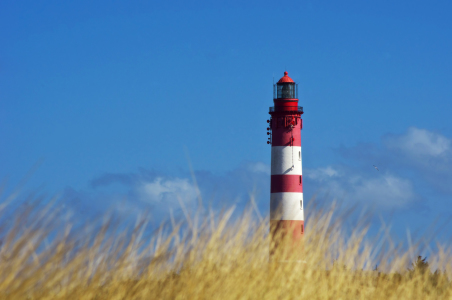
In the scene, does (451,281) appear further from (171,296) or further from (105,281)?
(105,281)

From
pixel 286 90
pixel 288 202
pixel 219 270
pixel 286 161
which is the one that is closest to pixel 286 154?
pixel 286 161

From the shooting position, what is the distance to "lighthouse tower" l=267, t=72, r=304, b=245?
2252 cm

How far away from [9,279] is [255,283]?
2259 mm

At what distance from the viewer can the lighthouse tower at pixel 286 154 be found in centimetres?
2252

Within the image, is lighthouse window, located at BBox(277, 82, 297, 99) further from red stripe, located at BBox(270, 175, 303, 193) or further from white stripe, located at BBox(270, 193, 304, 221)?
white stripe, located at BBox(270, 193, 304, 221)

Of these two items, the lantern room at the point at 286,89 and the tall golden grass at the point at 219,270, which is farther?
the lantern room at the point at 286,89

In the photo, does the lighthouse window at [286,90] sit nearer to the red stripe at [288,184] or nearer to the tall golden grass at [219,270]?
the red stripe at [288,184]

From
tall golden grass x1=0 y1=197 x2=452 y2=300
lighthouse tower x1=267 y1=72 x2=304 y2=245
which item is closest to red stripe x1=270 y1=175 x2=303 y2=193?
lighthouse tower x1=267 y1=72 x2=304 y2=245

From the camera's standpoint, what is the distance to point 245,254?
5.26m

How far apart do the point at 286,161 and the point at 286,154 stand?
286mm

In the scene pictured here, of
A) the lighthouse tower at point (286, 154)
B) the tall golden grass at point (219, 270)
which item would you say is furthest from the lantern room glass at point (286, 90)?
the tall golden grass at point (219, 270)

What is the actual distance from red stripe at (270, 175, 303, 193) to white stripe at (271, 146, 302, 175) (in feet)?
0.56

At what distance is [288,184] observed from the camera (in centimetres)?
2269

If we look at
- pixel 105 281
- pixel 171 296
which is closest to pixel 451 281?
pixel 171 296
